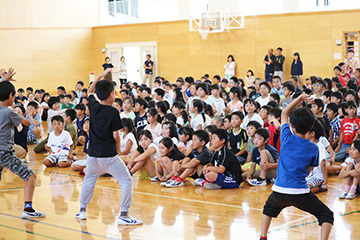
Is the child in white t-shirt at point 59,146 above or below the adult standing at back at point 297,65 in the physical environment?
below

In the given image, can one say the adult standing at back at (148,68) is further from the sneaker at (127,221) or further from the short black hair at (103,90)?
the sneaker at (127,221)

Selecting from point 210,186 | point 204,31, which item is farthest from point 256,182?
point 204,31

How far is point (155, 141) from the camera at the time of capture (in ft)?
27.1

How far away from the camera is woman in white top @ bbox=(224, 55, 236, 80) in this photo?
20.8 metres

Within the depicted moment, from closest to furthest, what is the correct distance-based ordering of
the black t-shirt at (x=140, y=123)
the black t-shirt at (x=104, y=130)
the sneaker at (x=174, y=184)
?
the black t-shirt at (x=104, y=130), the sneaker at (x=174, y=184), the black t-shirt at (x=140, y=123)

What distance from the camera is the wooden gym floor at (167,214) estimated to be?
5.13 metres

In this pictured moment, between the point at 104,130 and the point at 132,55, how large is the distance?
1931cm

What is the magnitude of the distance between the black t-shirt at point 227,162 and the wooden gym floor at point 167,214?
0.24 meters

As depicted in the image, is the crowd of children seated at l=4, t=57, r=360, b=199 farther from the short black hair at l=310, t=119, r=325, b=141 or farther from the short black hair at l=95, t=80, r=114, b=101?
the short black hair at l=95, t=80, r=114, b=101

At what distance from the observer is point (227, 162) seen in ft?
24.0

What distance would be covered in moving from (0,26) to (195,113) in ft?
52.3

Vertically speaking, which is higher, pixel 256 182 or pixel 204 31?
pixel 204 31

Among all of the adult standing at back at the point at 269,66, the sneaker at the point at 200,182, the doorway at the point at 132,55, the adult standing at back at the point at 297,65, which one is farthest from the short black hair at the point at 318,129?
the doorway at the point at 132,55

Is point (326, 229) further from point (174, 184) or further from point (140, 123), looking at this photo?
point (140, 123)
